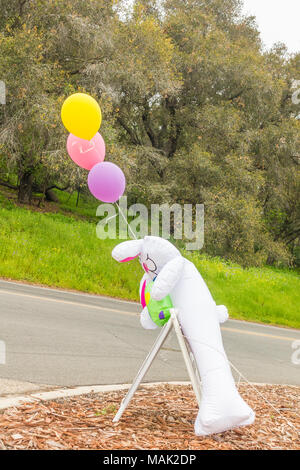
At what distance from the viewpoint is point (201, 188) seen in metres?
17.2

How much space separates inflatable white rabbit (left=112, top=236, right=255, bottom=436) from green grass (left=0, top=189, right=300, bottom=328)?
24.9 feet

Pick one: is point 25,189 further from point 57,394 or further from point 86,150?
point 57,394

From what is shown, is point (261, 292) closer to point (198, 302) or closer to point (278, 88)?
point (198, 302)

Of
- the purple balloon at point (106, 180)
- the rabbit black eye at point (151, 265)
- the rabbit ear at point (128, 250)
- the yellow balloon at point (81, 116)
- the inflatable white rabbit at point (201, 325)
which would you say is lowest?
the inflatable white rabbit at point (201, 325)

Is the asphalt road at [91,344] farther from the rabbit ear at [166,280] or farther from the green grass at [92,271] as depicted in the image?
the green grass at [92,271]

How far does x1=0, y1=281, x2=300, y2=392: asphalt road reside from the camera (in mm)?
5082

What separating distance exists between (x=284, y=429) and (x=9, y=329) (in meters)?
4.10

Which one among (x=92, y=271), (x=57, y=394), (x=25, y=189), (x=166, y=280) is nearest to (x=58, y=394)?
(x=57, y=394)

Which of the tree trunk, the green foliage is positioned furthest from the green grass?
the tree trunk

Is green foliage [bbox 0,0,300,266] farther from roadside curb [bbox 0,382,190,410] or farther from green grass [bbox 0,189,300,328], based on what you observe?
roadside curb [bbox 0,382,190,410]

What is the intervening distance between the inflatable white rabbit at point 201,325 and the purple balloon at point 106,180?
730mm

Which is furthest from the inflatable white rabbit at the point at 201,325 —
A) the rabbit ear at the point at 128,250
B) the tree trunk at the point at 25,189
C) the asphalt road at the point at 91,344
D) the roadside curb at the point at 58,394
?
the tree trunk at the point at 25,189

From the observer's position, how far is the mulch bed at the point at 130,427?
308 cm

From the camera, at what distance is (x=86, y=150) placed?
430 cm
